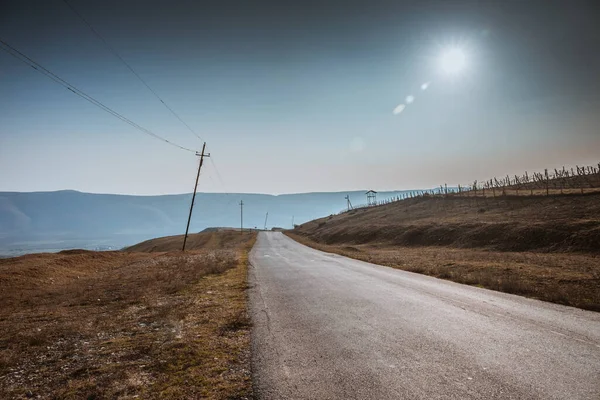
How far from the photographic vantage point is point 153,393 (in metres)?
4.54

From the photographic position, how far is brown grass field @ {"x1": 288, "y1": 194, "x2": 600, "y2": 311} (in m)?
13.2

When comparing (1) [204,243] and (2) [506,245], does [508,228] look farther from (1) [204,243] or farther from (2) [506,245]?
(1) [204,243]

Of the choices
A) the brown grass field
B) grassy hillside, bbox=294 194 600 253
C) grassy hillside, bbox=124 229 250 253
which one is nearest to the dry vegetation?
the brown grass field

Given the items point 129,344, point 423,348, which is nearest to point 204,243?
point 129,344

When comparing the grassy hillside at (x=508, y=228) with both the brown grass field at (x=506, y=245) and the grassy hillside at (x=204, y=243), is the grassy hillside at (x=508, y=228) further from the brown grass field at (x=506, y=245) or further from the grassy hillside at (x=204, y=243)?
the grassy hillside at (x=204, y=243)

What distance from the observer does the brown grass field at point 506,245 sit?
13191 mm

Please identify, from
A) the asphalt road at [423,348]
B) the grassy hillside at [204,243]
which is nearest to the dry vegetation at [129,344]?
the asphalt road at [423,348]

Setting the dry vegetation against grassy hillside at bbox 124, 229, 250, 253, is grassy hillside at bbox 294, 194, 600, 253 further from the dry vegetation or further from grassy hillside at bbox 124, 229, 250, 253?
the dry vegetation

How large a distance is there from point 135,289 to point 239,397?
11.5 meters

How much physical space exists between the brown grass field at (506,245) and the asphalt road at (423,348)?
3.61m

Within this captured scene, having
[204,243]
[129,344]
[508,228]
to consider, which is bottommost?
[129,344]

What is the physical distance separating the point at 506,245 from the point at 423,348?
3132cm

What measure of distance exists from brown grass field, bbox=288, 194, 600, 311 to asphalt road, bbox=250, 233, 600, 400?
3.61 metres

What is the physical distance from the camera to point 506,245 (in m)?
31.1
